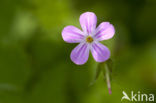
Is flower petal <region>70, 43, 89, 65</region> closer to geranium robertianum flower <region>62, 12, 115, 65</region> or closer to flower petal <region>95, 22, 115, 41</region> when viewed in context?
geranium robertianum flower <region>62, 12, 115, 65</region>

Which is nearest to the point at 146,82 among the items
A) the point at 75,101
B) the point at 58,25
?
the point at 75,101

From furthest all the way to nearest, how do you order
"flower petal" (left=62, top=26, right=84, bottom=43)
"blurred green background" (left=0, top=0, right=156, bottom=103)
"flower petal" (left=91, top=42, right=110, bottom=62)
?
1. "blurred green background" (left=0, top=0, right=156, bottom=103)
2. "flower petal" (left=62, top=26, right=84, bottom=43)
3. "flower petal" (left=91, top=42, right=110, bottom=62)

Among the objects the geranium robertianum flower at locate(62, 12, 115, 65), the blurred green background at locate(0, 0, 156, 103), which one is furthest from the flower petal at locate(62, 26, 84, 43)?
the blurred green background at locate(0, 0, 156, 103)

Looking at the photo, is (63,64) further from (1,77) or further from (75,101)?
(1,77)

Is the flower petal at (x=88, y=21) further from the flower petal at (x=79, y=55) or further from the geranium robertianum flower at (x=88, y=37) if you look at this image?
the flower petal at (x=79, y=55)

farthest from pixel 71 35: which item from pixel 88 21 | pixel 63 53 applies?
pixel 63 53

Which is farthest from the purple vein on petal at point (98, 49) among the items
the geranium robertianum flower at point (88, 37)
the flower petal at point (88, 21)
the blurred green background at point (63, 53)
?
the blurred green background at point (63, 53)

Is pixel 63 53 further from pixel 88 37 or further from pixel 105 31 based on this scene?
pixel 105 31
